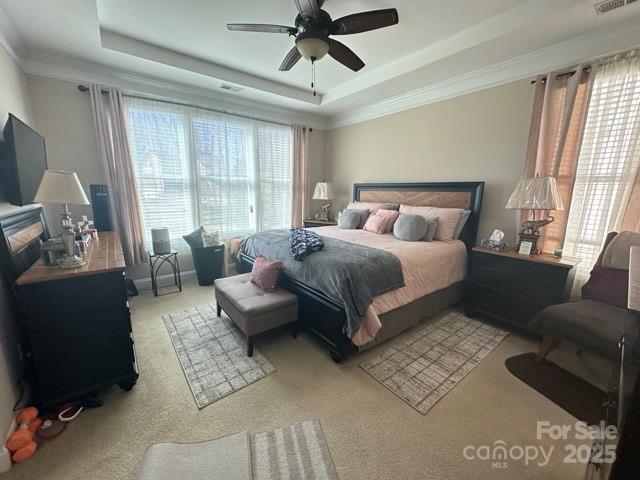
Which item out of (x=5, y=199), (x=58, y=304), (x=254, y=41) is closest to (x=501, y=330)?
(x=58, y=304)

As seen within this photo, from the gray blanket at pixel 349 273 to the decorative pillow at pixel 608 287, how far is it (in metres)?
1.56

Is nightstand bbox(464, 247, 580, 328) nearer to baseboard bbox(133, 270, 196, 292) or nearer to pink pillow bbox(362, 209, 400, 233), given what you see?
pink pillow bbox(362, 209, 400, 233)

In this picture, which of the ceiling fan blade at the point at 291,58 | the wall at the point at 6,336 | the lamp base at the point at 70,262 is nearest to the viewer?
the wall at the point at 6,336

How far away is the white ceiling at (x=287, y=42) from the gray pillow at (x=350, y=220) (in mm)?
1675

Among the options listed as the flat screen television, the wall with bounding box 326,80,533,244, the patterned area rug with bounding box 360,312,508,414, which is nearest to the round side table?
the flat screen television

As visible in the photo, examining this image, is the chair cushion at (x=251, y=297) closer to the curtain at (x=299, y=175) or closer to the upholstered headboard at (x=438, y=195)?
the upholstered headboard at (x=438, y=195)

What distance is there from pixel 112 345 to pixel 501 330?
130 inches

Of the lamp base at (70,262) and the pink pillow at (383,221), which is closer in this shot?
the lamp base at (70,262)

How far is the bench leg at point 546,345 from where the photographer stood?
6.55 feet

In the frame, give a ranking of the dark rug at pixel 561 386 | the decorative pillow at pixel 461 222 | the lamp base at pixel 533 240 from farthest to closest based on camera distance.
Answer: the decorative pillow at pixel 461 222 < the lamp base at pixel 533 240 < the dark rug at pixel 561 386

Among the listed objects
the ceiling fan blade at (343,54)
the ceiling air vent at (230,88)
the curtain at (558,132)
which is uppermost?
the ceiling air vent at (230,88)

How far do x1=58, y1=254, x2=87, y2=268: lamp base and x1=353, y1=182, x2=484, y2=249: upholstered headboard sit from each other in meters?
3.60

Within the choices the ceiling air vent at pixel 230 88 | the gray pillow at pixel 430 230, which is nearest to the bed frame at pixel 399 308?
the gray pillow at pixel 430 230

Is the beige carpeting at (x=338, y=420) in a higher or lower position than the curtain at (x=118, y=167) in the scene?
lower
